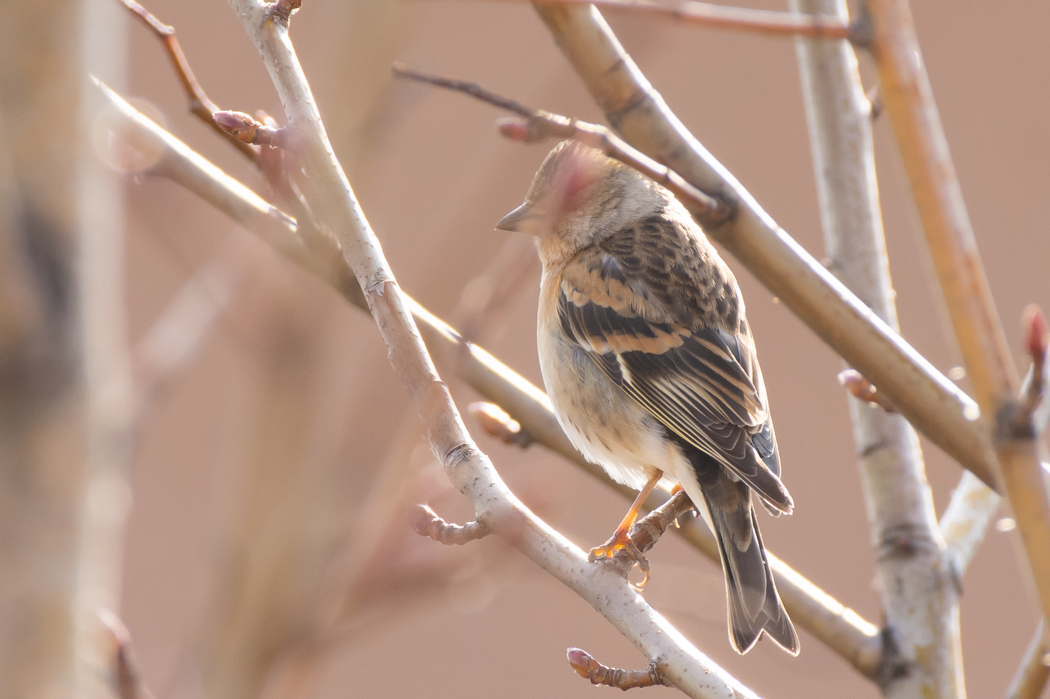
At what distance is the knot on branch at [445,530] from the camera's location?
152 cm

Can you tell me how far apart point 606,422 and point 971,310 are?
1.85m

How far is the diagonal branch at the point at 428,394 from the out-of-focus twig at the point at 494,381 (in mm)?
96

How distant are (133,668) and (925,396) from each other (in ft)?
4.48

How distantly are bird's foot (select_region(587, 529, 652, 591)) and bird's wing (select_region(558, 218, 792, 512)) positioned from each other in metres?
0.32

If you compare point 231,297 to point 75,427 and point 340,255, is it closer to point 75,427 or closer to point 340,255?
point 340,255

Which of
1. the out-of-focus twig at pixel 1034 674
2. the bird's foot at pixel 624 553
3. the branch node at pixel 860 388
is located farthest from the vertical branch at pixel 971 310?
the branch node at pixel 860 388

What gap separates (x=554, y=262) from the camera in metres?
3.22

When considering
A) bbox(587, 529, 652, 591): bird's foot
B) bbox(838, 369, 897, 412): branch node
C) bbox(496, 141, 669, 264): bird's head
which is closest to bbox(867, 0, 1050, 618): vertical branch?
bbox(587, 529, 652, 591): bird's foot

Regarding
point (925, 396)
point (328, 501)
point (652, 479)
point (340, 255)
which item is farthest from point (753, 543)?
point (328, 501)

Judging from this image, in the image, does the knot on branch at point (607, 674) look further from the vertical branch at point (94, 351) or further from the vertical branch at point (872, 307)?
the vertical branch at point (94, 351)

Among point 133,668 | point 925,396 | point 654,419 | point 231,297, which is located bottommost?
point 133,668

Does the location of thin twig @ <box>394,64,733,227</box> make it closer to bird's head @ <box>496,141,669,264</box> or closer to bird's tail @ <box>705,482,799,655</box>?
bird's tail @ <box>705,482,799,655</box>

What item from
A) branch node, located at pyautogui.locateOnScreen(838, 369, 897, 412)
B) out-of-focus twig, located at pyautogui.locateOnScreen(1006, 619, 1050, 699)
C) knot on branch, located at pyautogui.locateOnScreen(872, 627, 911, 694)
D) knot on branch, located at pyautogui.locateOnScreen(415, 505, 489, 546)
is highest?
branch node, located at pyautogui.locateOnScreen(838, 369, 897, 412)

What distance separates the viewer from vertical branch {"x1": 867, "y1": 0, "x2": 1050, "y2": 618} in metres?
0.83
